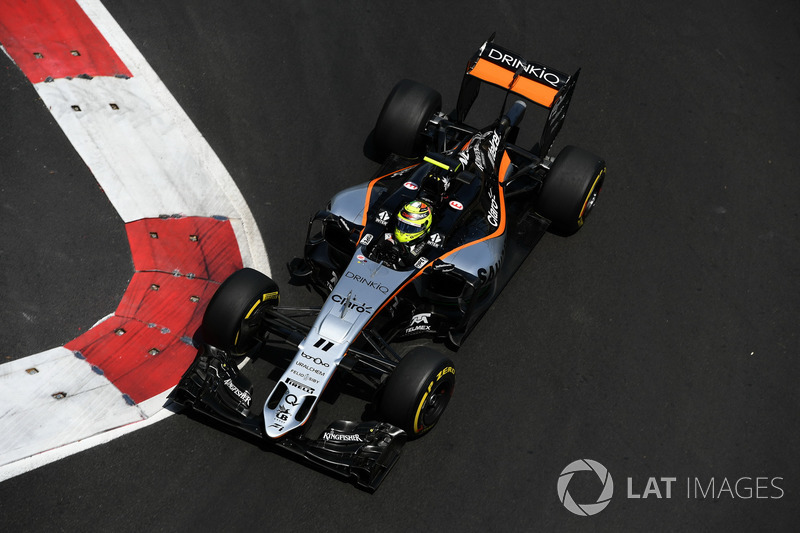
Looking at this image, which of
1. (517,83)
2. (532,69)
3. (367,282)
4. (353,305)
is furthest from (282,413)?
(532,69)

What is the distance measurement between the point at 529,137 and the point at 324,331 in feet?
16.4

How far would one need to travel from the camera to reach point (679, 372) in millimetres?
9695

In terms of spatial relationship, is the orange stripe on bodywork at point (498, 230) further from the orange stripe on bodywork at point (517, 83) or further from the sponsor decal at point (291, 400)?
the sponsor decal at point (291, 400)

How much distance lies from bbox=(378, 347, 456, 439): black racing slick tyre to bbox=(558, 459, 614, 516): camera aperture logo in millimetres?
1559

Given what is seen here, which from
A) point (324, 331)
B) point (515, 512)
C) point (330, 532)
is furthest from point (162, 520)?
point (515, 512)

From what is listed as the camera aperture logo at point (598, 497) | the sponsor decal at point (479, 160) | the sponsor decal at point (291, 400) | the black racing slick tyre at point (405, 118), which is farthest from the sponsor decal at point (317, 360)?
the black racing slick tyre at point (405, 118)

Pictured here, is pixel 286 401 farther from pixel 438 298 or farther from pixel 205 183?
pixel 205 183

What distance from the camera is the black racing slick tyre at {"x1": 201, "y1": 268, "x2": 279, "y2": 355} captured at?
8.44 m

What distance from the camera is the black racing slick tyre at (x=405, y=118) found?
10.9 metres

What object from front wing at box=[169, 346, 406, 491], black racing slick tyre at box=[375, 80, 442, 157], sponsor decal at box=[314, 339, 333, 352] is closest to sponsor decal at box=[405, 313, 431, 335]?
sponsor decal at box=[314, 339, 333, 352]

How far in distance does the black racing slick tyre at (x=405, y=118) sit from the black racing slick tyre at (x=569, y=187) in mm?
1721

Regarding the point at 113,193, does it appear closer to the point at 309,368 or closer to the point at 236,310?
the point at 236,310

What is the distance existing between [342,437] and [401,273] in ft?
5.96

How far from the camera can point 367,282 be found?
8.74m
